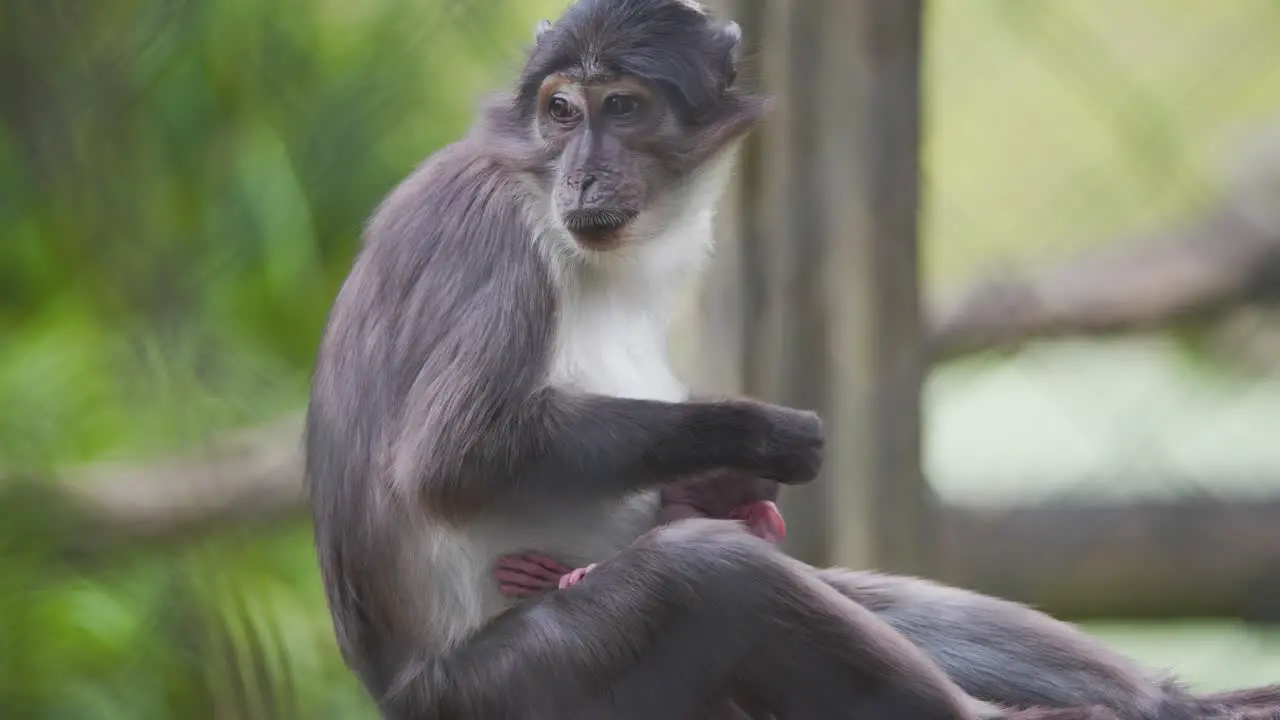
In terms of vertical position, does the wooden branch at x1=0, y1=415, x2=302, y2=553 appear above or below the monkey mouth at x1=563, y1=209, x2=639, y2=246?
below

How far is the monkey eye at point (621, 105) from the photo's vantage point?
1347 mm

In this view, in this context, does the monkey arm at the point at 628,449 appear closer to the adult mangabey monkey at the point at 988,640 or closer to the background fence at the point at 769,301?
the adult mangabey monkey at the point at 988,640

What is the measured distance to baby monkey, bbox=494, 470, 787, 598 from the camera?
126cm

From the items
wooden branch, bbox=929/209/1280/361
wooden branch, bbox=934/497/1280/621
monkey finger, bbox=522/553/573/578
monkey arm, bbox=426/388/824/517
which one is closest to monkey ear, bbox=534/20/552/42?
monkey arm, bbox=426/388/824/517

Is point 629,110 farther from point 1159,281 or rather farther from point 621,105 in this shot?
point 1159,281

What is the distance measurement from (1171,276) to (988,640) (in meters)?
1.22

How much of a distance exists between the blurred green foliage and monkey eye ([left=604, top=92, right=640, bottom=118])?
10cm

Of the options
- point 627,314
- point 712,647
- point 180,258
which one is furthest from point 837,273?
point 180,258

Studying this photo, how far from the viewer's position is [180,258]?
0.93 m

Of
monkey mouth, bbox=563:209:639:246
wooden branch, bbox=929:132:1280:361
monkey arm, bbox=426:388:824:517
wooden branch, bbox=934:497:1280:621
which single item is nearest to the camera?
monkey arm, bbox=426:388:824:517

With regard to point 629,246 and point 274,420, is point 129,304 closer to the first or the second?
point 629,246

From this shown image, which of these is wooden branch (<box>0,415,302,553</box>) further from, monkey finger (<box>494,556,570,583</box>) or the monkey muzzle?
the monkey muzzle

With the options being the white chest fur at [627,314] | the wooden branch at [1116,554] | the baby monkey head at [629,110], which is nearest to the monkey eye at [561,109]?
the baby monkey head at [629,110]

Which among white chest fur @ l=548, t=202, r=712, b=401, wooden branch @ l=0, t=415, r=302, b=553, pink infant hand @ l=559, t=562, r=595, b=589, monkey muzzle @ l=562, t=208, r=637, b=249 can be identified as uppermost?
monkey muzzle @ l=562, t=208, r=637, b=249
